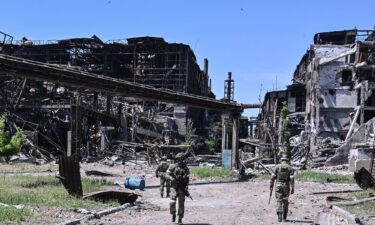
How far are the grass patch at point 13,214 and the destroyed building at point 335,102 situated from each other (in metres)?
22.9

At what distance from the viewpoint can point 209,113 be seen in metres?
67.7

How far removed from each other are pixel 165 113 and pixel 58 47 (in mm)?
18316

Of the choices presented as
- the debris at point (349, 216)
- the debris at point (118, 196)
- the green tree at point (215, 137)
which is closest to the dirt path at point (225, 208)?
the debris at point (349, 216)

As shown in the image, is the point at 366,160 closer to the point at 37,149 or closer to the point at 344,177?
the point at 344,177

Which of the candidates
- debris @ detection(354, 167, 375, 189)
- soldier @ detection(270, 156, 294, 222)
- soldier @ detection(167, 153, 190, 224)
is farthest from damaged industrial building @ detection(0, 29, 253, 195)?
debris @ detection(354, 167, 375, 189)

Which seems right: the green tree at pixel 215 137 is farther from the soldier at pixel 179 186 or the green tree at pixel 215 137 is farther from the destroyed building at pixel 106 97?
the soldier at pixel 179 186

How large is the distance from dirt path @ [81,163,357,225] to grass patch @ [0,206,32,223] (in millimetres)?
1524

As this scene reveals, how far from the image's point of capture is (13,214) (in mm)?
9656

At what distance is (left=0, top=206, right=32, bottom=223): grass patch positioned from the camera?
9.30 metres

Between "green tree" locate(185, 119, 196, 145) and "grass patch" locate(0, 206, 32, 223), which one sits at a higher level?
"green tree" locate(185, 119, 196, 145)

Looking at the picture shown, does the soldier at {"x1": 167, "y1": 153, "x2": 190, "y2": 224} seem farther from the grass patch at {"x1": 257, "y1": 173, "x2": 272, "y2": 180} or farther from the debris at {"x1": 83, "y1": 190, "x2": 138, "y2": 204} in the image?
the grass patch at {"x1": 257, "y1": 173, "x2": 272, "y2": 180}

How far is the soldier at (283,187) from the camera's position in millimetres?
11398

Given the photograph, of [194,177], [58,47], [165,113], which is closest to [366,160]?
[194,177]

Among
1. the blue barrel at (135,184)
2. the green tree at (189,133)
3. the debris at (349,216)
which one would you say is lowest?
the blue barrel at (135,184)
